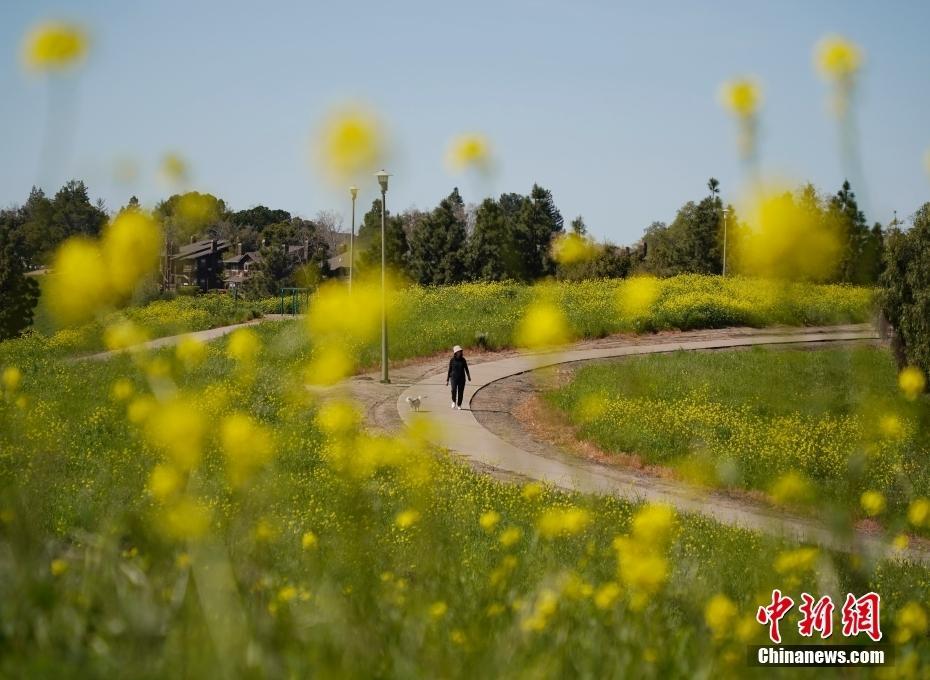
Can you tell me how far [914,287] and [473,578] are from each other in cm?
1578

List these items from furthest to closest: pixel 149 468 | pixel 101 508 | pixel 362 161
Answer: pixel 149 468 < pixel 101 508 < pixel 362 161

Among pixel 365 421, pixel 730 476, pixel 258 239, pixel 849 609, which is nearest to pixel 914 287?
pixel 730 476

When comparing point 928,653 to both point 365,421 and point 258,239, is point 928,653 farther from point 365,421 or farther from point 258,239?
point 258,239

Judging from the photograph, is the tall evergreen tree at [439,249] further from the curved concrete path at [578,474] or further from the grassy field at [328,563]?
the grassy field at [328,563]

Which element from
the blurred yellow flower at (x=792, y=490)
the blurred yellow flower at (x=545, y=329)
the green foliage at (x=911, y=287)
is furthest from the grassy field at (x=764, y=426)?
the blurred yellow flower at (x=545, y=329)

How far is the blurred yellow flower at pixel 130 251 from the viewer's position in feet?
12.2

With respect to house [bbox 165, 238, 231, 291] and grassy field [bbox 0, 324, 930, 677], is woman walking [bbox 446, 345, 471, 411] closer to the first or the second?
house [bbox 165, 238, 231, 291]

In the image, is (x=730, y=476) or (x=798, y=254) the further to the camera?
(x=730, y=476)

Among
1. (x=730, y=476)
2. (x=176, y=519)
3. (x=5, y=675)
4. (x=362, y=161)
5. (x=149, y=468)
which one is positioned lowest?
(x=730, y=476)

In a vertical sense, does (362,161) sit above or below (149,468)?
above

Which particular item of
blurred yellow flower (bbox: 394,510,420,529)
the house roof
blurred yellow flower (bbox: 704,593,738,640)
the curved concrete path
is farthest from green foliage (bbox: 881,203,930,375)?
blurred yellow flower (bbox: 704,593,738,640)

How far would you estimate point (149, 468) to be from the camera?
9008mm
